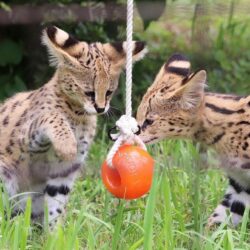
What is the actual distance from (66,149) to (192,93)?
0.60m

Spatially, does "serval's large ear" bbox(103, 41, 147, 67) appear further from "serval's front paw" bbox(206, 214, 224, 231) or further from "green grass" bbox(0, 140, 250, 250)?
"serval's front paw" bbox(206, 214, 224, 231)

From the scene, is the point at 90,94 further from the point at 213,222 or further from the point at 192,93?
the point at 213,222

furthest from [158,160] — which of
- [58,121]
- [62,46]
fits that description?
[62,46]

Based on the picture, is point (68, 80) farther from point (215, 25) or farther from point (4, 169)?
point (215, 25)

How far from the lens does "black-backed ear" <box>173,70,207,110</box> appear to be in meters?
3.82

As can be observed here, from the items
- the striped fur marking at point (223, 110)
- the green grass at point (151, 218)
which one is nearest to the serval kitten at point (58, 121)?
the green grass at point (151, 218)

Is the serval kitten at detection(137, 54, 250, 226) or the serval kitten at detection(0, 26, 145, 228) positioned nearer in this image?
the serval kitten at detection(0, 26, 145, 228)

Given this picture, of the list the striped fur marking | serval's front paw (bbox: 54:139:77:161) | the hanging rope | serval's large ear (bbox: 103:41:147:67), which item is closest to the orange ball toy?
the hanging rope

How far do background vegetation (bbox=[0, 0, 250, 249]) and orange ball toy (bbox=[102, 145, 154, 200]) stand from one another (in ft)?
0.13

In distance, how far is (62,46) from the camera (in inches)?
151

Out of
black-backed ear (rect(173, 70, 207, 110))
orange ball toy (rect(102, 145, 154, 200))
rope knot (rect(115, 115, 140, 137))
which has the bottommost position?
black-backed ear (rect(173, 70, 207, 110))

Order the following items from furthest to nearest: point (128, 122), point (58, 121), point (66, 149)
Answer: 1. point (58, 121)
2. point (66, 149)
3. point (128, 122)

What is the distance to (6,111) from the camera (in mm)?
4164

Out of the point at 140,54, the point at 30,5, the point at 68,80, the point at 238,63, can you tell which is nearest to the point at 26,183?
the point at 68,80
